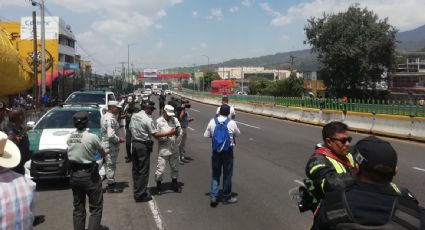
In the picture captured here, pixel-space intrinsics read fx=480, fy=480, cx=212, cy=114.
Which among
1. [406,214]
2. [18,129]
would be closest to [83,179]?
[18,129]

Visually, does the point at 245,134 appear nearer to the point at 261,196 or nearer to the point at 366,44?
the point at 261,196

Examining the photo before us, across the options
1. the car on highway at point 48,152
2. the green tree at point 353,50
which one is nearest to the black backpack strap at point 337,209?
the car on highway at point 48,152

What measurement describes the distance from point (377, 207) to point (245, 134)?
59.7ft

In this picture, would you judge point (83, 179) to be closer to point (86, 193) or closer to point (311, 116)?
point (86, 193)

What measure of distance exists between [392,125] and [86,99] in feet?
39.8

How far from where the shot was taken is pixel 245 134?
67.2 ft

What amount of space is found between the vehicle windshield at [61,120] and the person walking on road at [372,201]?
9223 mm

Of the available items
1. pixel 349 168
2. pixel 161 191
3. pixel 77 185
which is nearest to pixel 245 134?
pixel 161 191

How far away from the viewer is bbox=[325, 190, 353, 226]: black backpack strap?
7.77 feet

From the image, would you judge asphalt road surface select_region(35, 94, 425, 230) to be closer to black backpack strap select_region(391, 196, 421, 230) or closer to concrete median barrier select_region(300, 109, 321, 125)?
black backpack strap select_region(391, 196, 421, 230)

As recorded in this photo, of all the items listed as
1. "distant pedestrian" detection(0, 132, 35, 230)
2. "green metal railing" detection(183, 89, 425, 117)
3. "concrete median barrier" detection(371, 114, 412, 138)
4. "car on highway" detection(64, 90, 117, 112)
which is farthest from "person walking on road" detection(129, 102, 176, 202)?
"green metal railing" detection(183, 89, 425, 117)

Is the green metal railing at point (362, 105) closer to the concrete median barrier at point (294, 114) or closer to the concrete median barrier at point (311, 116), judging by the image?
the concrete median barrier at point (311, 116)

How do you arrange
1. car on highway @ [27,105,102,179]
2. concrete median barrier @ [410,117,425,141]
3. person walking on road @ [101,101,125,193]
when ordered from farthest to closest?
concrete median barrier @ [410,117,425,141] < car on highway @ [27,105,102,179] < person walking on road @ [101,101,125,193]

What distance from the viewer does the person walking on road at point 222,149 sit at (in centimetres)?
793
